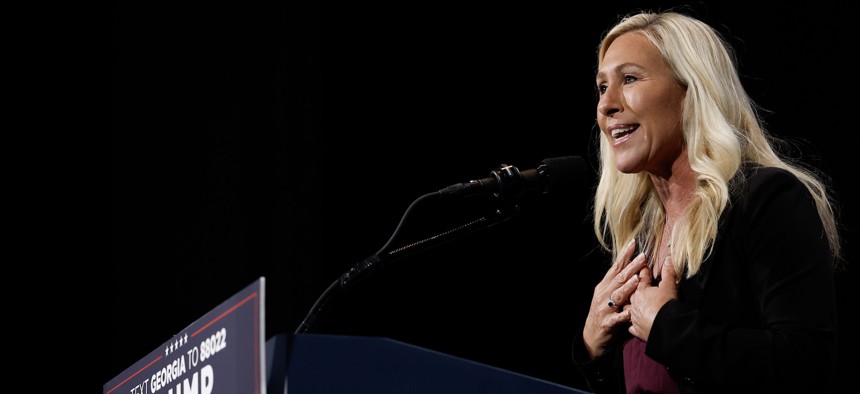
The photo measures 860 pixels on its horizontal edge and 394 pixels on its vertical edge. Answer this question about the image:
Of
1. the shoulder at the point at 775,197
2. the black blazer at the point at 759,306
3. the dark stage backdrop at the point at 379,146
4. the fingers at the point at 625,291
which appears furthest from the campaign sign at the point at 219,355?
the dark stage backdrop at the point at 379,146

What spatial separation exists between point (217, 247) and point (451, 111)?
3.66 feet

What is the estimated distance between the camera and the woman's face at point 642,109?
2088 millimetres

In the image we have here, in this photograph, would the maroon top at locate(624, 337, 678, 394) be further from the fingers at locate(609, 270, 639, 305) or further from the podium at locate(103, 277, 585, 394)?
the podium at locate(103, 277, 585, 394)

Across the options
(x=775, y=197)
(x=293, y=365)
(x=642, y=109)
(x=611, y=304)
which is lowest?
(x=611, y=304)

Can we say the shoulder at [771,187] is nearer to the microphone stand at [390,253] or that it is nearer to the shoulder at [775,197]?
the shoulder at [775,197]

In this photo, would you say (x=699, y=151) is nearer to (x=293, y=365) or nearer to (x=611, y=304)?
(x=611, y=304)

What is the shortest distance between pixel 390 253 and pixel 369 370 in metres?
0.40

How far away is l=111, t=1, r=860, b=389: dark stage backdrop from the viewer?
3.39m

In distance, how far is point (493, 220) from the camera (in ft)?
5.87

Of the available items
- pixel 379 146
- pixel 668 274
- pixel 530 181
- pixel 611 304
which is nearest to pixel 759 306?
pixel 668 274

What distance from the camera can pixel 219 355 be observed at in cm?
126

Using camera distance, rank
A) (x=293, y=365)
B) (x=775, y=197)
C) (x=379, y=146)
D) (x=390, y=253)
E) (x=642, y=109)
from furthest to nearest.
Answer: (x=379, y=146) → (x=642, y=109) → (x=775, y=197) → (x=390, y=253) → (x=293, y=365)

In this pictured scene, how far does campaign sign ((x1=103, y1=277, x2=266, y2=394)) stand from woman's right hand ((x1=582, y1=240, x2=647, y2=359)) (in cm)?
92

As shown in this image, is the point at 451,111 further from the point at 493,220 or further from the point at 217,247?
the point at 493,220
